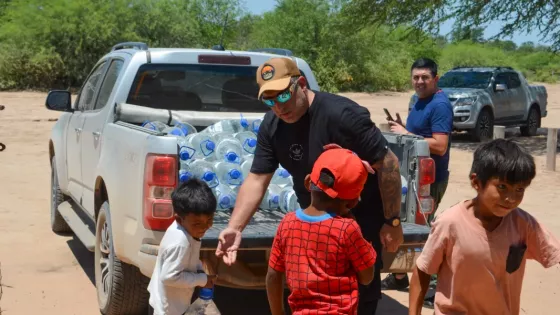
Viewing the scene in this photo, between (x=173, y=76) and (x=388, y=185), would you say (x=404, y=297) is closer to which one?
(x=173, y=76)

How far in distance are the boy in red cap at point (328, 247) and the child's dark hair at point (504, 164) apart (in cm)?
50

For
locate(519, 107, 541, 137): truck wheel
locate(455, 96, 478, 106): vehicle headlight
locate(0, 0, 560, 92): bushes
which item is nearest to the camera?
locate(455, 96, 478, 106): vehicle headlight

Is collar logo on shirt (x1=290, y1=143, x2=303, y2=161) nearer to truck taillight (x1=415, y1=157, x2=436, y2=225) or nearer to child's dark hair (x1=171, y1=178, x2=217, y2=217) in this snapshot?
child's dark hair (x1=171, y1=178, x2=217, y2=217)

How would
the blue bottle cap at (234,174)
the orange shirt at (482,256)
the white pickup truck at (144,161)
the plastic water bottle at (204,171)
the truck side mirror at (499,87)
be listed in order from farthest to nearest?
the truck side mirror at (499,87), the blue bottle cap at (234,174), the plastic water bottle at (204,171), the white pickup truck at (144,161), the orange shirt at (482,256)

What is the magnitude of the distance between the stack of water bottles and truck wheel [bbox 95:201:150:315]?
674 mm

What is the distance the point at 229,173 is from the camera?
19.6ft

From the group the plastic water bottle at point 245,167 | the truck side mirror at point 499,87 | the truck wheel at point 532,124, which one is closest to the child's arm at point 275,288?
the plastic water bottle at point 245,167

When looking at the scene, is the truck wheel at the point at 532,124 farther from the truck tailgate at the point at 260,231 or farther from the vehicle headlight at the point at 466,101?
the truck tailgate at the point at 260,231

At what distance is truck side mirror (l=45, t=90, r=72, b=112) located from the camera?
7.49m

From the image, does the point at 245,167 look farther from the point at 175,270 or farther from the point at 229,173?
the point at 175,270

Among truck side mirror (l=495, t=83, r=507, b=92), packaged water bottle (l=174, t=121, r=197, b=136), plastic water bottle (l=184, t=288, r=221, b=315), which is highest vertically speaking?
packaged water bottle (l=174, t=121, r=197, b=136)

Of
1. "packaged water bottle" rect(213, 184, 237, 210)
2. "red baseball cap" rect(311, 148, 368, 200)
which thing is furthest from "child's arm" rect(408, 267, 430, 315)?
"packaged water bottle" rect(213, 184, 237, 210)

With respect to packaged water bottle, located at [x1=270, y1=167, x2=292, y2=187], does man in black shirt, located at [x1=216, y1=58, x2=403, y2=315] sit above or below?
above

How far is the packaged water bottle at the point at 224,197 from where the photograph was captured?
5.77 metres
